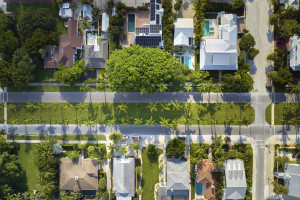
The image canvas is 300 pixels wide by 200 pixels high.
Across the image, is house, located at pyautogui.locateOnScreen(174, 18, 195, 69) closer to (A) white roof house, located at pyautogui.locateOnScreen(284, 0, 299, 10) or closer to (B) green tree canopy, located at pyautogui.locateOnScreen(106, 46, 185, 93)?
(B) green tree canopy, located at pyautogui.locateOnScreen(106, 46, 185, 93)

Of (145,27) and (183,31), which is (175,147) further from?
(145,27)

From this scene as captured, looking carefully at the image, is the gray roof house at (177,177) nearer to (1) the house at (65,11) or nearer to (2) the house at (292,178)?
(2) the house at (292,178)

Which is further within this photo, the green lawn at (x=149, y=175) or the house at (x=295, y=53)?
the green lawn at (x=149, y=175)

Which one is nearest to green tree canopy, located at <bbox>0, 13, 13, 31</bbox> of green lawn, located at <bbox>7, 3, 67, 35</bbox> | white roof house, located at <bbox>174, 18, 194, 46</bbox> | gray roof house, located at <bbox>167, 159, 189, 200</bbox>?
green lawn, located at <bbox>7, 3, 67, 35</bbox>

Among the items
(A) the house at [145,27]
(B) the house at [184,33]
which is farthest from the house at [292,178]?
(A) the house at [145,27]

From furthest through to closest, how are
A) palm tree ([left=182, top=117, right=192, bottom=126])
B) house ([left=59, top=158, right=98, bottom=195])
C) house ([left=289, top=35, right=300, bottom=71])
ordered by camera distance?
house ([left=59, top=158, right=98, bottom=195])
palm tree ([left=182, top=117, right=192, bottom=126])
house ([left=289, top=35, right=300, bottom=71])

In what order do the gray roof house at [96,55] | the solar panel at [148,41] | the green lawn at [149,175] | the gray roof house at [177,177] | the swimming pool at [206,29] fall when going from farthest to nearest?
the green lawn at [149,175]
the swimming pool at [206,29]
the gray roof house at [96,55]
the solar panel at [148,41]
the gray roof house at [177,177]

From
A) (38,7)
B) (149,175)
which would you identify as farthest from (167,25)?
(149,175)
